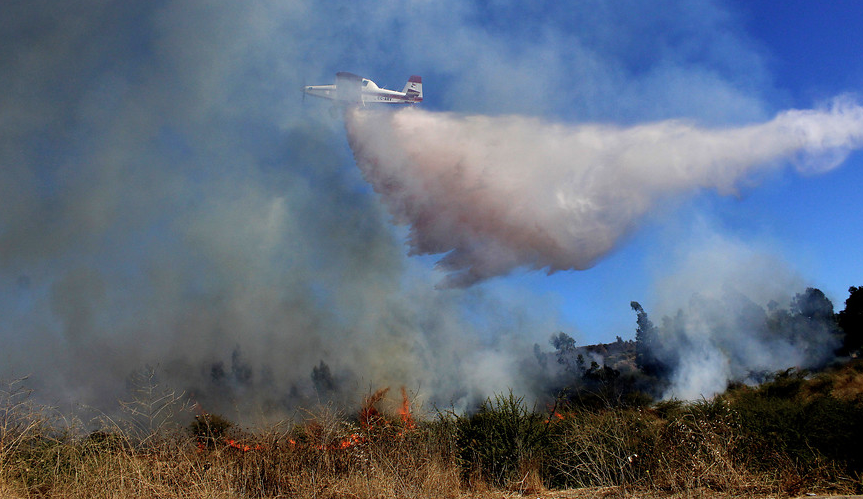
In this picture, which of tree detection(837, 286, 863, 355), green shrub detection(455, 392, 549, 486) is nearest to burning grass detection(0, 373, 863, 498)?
green shrub detection(455, 392, 549, 486)

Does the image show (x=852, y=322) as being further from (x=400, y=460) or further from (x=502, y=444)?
(x=400, y=460)

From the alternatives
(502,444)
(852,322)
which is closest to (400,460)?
(502,444)

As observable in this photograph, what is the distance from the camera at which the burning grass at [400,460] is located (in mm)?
12773

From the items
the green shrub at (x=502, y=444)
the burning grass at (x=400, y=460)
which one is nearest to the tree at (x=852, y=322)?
the burning grass at (x=400, y=460)

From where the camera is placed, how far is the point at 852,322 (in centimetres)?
5894

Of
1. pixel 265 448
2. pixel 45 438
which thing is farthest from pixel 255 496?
pixel 45 438

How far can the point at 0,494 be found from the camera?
38.3 ft

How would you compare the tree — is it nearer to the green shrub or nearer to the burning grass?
the burning grass

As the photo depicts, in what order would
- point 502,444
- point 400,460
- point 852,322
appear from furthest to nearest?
point 852,322, point 502,444, point 400,460

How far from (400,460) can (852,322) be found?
6636cm

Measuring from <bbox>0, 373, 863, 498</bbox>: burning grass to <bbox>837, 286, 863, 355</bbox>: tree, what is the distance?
2005 inches

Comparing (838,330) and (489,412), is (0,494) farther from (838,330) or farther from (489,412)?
(838,330)

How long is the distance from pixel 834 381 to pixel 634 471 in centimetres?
4349

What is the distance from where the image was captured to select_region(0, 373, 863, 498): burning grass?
12.8 m
